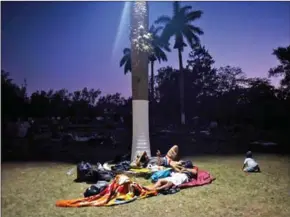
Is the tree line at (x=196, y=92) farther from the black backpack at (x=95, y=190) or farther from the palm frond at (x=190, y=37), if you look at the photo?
the black backpack at (x=95, y=190)

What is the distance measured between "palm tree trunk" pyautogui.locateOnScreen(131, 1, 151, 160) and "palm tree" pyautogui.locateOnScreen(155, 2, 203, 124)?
15.9 meters

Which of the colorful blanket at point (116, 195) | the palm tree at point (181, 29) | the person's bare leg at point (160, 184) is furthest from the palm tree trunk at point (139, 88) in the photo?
the palm tree at point (181, 29)

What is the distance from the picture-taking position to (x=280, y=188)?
259 inches

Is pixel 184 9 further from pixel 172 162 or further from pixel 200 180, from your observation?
pixel 200 180

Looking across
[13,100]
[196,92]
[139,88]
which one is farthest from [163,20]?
[139,88]

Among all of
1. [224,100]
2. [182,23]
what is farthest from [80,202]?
[182,23]

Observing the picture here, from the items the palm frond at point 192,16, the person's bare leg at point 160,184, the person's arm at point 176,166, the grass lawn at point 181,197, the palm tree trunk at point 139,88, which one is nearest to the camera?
the grass lawn at point 181,197

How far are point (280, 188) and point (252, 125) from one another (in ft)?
47.8

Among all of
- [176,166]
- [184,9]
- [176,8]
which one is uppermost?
[176,8]

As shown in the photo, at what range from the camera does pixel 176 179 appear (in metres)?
6.78

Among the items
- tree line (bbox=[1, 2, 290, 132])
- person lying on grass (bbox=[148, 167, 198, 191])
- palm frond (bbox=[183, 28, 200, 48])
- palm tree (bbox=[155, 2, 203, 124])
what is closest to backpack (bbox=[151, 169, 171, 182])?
person lying on grass (bbox=[148, 167, 198, 191])

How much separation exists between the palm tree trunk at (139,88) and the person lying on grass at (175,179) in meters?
1.89

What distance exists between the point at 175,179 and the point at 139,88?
125 inches

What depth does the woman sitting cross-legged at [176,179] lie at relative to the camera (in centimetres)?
640
